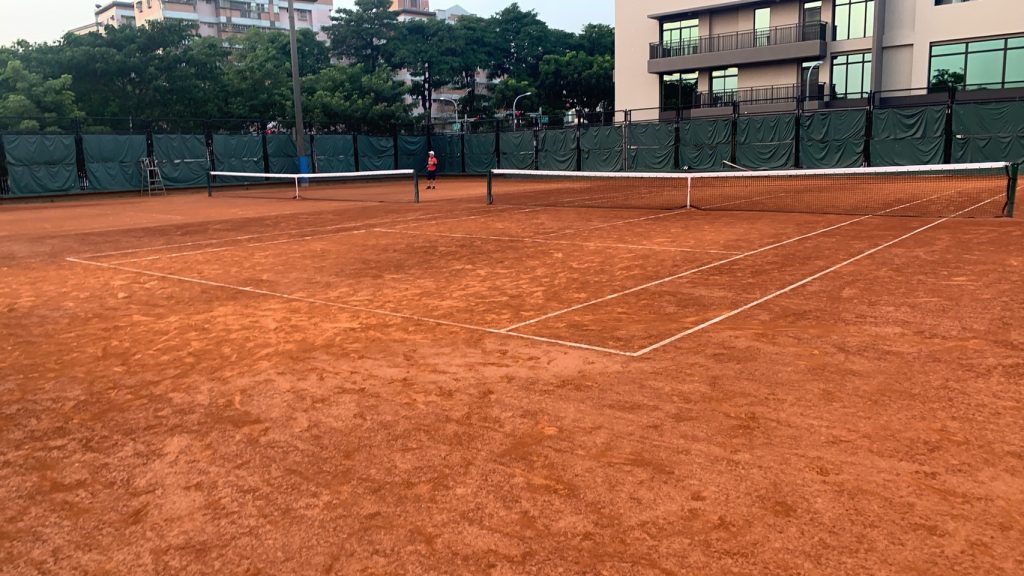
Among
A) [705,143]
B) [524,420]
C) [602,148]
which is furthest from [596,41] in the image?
[524,420]

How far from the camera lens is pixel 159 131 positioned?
3566 centimetres

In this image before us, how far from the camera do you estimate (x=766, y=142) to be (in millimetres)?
35062

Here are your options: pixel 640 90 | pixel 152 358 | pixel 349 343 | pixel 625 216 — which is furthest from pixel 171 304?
pixel 640 90

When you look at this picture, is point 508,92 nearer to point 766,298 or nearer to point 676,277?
point 676,277

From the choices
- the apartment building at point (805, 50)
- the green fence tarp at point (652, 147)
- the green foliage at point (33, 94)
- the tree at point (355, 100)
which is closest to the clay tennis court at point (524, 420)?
the green fence tarp at point (652, 147)

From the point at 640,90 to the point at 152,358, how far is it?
147ft

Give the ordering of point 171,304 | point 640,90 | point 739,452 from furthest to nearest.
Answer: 1. point 640,90
2. point 171,304
3. point 739,452

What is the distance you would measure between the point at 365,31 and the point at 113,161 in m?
46.9

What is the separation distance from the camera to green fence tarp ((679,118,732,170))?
118ft

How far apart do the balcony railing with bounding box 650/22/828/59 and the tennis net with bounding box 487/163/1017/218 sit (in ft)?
43.9

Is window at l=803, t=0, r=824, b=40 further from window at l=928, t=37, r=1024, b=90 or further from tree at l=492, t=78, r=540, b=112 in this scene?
tree at l=492, t=78, r=540, b=112

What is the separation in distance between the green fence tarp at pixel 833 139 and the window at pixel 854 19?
29.2ft

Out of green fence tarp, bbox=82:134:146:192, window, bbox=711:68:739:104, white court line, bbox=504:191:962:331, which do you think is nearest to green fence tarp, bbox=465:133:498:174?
window, bbox=711:68:739:104

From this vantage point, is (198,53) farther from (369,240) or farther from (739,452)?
(739,452)
